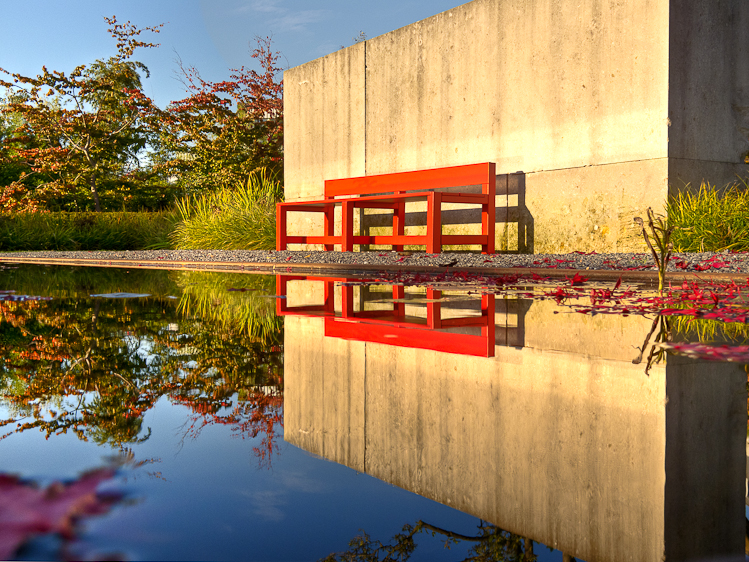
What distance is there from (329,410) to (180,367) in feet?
2.02

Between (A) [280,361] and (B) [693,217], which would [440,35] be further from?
(A) [280,361]

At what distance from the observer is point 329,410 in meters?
1.50

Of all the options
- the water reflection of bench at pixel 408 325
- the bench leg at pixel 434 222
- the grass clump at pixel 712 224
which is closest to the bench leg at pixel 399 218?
the bench leg at pixel 434 222

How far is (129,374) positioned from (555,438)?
43.1 inches

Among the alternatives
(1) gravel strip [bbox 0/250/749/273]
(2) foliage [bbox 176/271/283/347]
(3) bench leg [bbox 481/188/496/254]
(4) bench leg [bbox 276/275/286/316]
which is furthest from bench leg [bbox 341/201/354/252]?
(2) foliage [bbox 176/271/283/347]

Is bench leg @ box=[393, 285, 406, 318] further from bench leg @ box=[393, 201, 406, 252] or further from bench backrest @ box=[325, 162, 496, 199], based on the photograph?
bench leg @ box=[393, 201, 406, 252]

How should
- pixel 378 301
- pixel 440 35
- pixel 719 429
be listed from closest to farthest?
pixel 719 429, pixel 378 301, pixel 440 35

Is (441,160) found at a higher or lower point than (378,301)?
higher

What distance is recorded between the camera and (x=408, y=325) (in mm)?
2918

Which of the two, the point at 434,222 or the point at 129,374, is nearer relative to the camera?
the point at 129,374

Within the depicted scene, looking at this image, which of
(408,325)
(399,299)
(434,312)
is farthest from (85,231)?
(408,325)

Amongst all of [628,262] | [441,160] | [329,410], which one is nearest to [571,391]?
[329,410]

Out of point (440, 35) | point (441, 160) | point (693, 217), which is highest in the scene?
point (440, 35)

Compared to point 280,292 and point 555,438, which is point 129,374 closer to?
point 555,438
